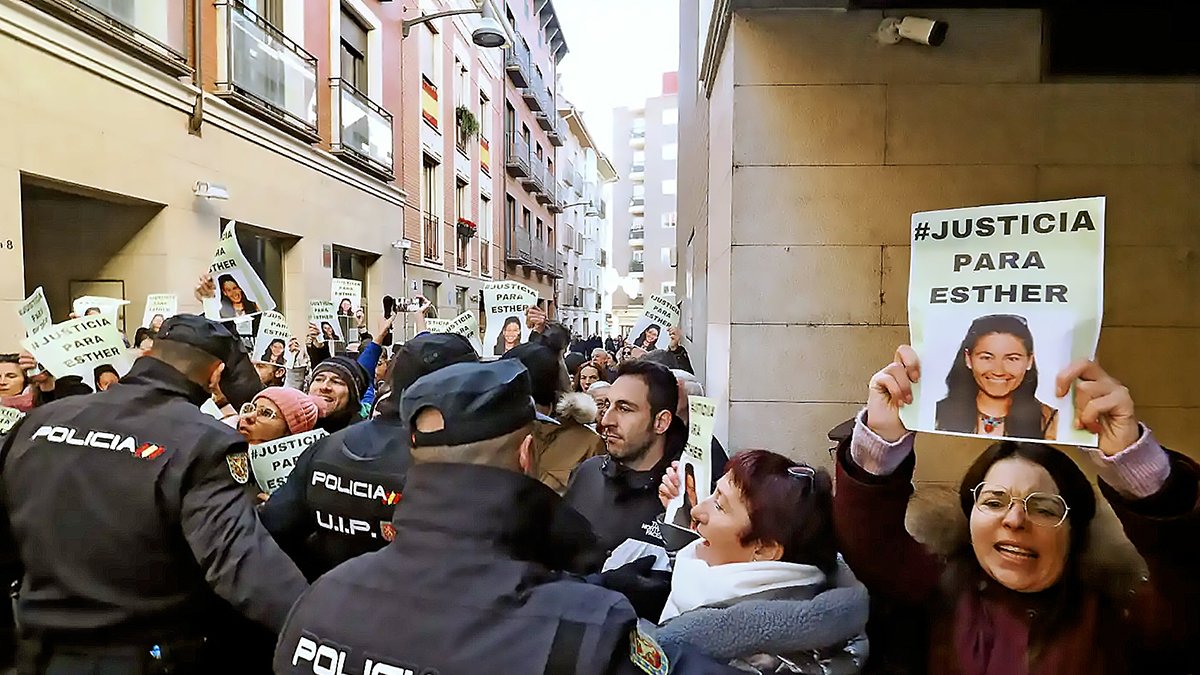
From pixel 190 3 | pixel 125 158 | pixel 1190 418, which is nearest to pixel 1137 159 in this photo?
pixel 1190 418

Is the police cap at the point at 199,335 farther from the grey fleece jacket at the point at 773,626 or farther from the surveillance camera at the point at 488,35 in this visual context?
the surveillance camera at the point at 488,35

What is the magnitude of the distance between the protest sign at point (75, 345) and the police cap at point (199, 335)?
159cm

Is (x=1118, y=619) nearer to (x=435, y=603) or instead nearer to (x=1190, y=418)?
(x=435, y=603)

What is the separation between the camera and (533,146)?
1254 inches

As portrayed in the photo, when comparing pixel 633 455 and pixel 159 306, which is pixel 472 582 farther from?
pixel 159 306

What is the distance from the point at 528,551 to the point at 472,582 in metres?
0.13

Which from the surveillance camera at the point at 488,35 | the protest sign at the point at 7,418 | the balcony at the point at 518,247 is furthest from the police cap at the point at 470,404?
the balcony at the point at 518,247

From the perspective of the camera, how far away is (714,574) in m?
1.73

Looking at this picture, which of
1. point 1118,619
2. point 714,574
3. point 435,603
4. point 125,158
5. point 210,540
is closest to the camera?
point 435,603

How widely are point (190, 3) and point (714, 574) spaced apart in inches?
362

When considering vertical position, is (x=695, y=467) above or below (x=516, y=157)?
below

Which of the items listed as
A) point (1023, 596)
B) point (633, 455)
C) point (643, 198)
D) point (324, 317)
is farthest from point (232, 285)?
point (643, 198)

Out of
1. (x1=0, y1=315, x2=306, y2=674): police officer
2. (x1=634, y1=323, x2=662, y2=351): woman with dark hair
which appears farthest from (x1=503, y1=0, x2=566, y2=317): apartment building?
(x1=0, y1=315, x2=306, y2=674): police officer

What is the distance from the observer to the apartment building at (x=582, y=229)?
39531 mm
